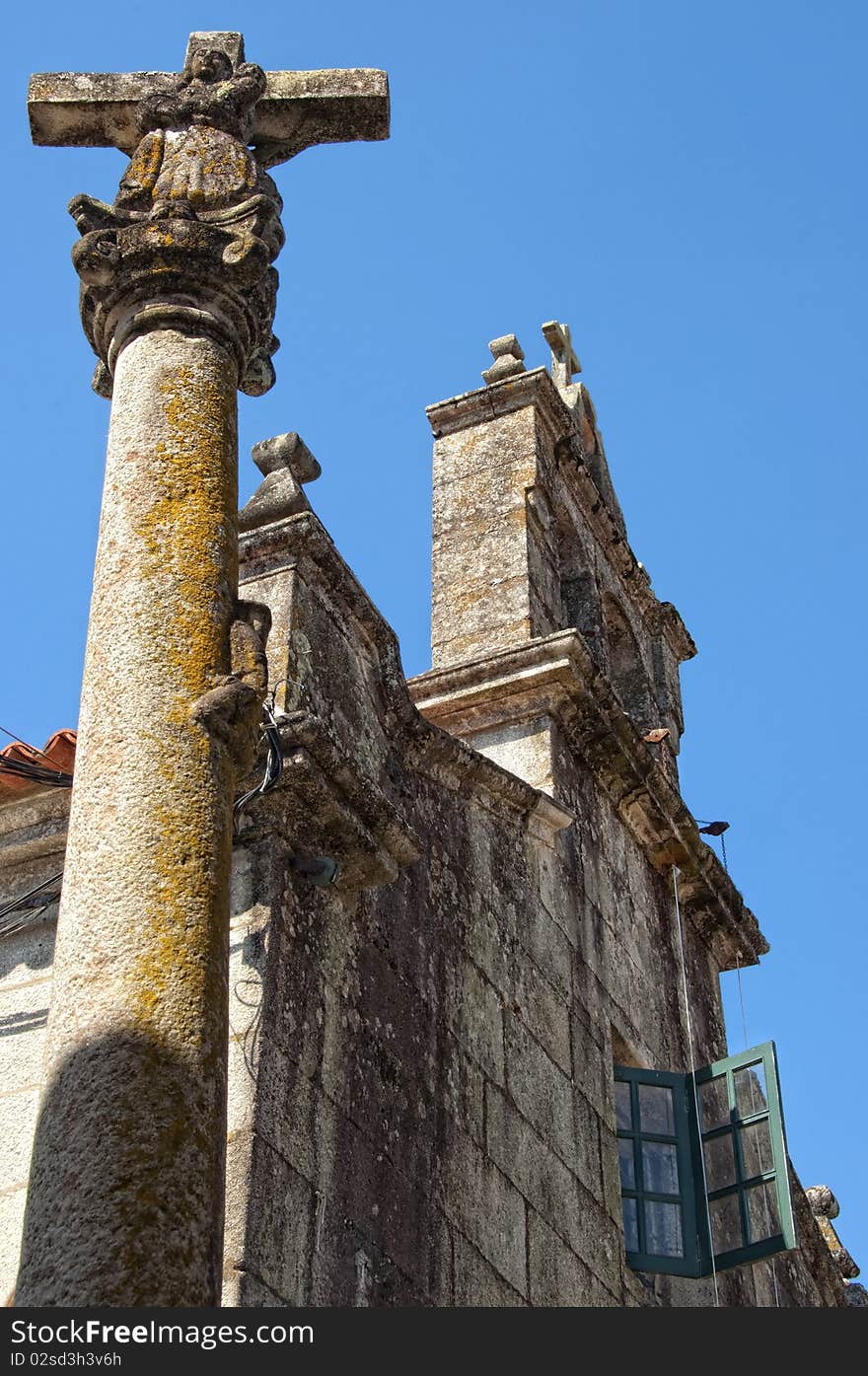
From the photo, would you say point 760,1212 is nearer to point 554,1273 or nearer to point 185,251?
point 554,1273

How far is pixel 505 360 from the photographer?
1017 cm

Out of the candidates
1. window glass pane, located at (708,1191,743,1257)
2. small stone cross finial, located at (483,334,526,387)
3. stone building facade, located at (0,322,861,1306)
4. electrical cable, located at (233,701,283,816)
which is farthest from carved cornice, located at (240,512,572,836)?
small stone cross finial, located at (483,334,526,387)

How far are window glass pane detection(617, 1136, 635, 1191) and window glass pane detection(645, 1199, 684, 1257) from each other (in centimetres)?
10

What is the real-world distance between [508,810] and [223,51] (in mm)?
3175

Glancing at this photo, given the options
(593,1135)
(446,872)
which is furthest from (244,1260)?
(593,1135)

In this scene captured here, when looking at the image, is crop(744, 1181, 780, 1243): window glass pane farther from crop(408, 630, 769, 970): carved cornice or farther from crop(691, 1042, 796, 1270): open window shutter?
crop(408, 630, 769, 970): carved cornice

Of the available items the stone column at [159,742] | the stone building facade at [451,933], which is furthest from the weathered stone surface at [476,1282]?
the stone column at [159,742]

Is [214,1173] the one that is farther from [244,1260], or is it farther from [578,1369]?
[244,1260]

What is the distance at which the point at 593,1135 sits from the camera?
22.7 feet

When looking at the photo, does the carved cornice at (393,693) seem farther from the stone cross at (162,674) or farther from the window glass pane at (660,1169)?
the window glass pane at (660,1169)

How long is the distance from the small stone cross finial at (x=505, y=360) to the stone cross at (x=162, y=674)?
525 centimetres

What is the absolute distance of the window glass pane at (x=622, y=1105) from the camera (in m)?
7.39

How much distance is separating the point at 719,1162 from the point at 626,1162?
1.93 ft

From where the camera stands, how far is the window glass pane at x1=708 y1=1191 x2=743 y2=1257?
24.5 ft
